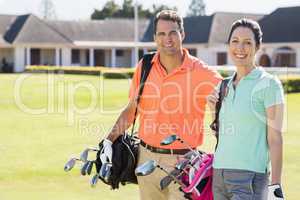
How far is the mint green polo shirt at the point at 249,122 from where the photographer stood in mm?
3887

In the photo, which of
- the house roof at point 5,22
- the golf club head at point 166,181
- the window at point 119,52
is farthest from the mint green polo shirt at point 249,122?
the window at point 119,52

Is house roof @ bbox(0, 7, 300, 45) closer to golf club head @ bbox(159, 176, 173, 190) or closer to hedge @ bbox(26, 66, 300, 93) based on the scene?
hedge @ bbox(26, 66, 300, 93)

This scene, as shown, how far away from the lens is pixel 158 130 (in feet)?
15.6

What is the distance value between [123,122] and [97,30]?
59793 mm

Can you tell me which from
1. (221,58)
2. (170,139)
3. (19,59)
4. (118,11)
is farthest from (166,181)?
(118,11)

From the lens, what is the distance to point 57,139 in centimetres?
1344

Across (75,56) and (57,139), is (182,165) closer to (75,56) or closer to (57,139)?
(57,139)

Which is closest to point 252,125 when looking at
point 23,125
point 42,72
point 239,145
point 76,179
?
point 239,145

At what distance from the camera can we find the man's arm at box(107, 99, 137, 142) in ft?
16.1

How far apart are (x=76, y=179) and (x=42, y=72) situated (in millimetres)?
35985

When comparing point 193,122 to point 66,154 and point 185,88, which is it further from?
point 66,154

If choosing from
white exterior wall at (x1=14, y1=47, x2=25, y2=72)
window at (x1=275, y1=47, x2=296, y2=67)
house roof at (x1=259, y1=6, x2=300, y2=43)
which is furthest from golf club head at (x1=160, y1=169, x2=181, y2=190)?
white exterior wall at (x1=14, y1=47, x2=25, y2=72)

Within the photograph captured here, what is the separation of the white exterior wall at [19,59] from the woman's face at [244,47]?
51.8 meters

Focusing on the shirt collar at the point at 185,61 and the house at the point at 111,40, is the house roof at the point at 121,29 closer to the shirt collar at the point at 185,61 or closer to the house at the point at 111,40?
the house at the point at 111,40
